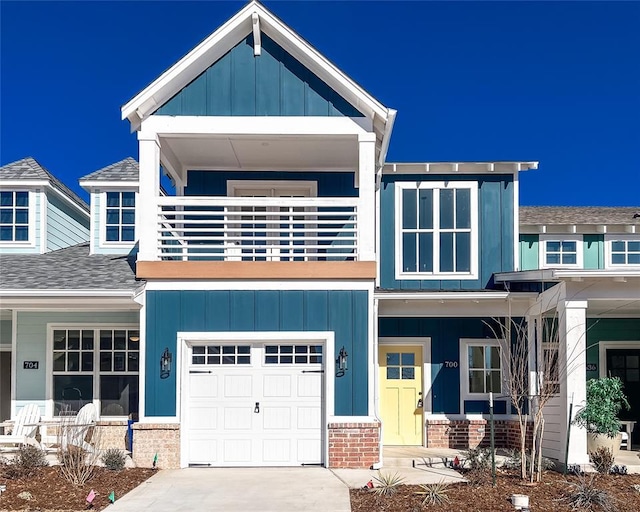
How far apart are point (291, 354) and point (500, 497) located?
4.31 m

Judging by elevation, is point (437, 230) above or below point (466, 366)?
above

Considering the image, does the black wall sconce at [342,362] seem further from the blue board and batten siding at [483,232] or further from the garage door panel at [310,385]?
the blue board and batten siding at [483,232]

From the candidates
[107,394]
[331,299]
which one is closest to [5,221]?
[107,394]

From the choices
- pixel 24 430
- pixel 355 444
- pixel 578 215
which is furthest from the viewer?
pixel 578 215

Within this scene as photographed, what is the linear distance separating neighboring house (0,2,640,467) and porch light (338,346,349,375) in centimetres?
3

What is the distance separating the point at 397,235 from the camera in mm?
15000

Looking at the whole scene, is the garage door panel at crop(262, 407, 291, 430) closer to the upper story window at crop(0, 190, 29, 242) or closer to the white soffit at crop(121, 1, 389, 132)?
the white soffit at crop(121, 1, 389, 132)

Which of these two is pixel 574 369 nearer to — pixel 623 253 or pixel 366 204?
pixel 366 204

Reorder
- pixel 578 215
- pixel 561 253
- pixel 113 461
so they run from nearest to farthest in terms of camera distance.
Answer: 1. pixel 113 461
2. pixel 561 253
3. pixel 578 215

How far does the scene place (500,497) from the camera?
9367 millimetres

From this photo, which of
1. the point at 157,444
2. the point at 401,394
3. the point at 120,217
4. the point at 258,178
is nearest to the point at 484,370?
the point at 401,394

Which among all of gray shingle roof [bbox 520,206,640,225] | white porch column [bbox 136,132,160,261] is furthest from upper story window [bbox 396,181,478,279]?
white porch column [bbox 136,132,160,261]

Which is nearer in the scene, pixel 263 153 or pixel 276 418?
pixel 276 418

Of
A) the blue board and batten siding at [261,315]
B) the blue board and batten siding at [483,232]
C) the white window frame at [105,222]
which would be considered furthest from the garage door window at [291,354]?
the white window frame at [105,222]
